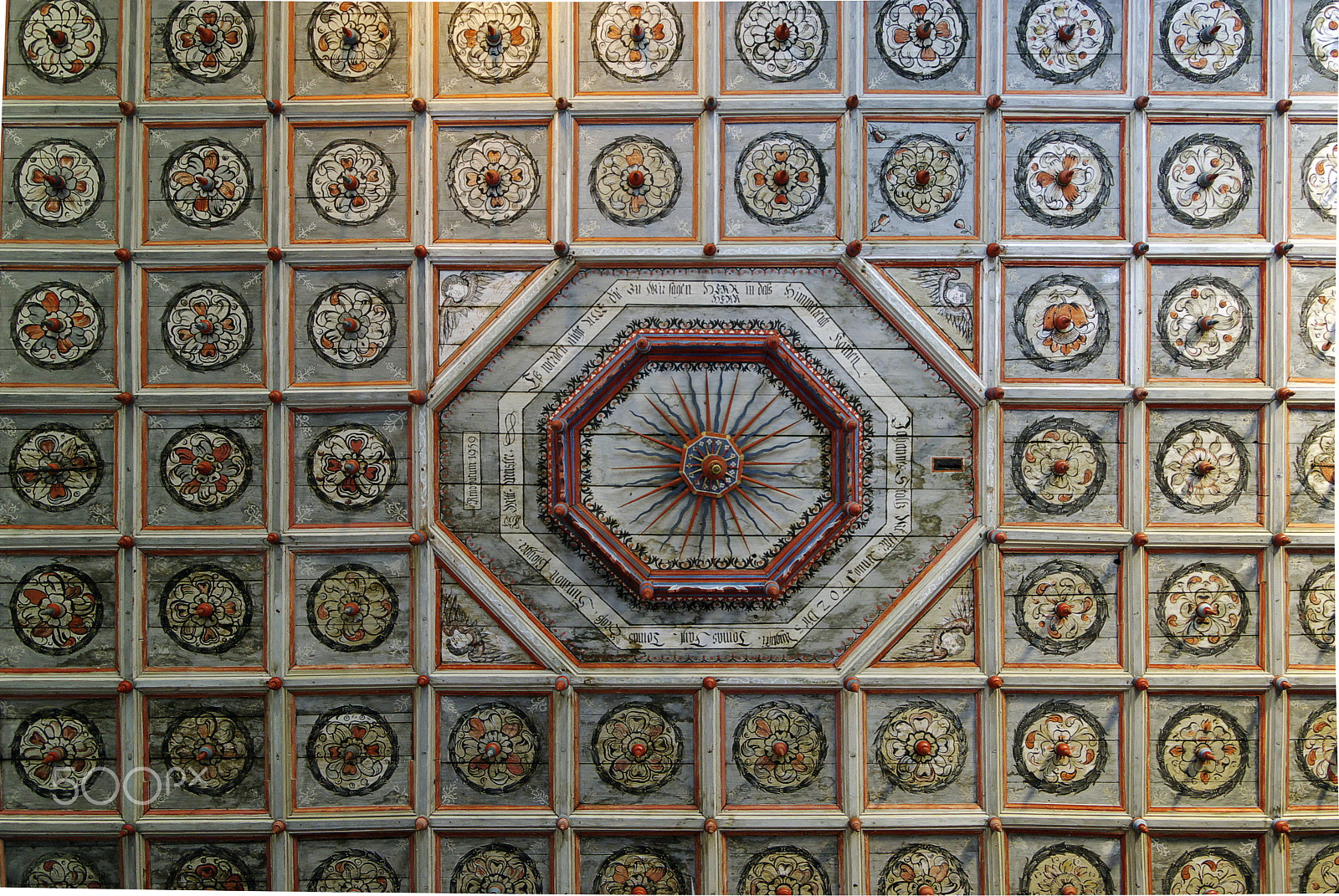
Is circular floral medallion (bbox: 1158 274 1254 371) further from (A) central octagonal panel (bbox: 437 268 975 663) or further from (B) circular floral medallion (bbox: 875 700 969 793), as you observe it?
(B) circular floral medallion (bbox: 875 700 969 793)

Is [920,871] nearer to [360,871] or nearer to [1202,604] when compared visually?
[1202,604]

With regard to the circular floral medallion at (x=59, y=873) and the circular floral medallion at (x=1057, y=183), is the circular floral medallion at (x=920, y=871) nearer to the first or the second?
the circular floral medallion at (x=1057, y=183)

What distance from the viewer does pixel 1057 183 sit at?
23.6ft

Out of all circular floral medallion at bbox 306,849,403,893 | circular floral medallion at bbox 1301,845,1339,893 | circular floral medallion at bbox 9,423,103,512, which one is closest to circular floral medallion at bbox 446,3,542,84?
circular floral medallion at bbox 9,423,103,512

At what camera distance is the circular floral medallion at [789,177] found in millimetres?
7211

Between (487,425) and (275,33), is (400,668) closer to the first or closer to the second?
(487,425)

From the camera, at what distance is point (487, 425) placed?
23.8ft

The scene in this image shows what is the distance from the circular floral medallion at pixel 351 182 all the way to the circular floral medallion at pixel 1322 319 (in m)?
8.75

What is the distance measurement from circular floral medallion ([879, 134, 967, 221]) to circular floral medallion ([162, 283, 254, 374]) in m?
6.28

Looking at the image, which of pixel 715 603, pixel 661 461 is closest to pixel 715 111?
pixel 661 461

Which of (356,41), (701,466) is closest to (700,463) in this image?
(701,466)

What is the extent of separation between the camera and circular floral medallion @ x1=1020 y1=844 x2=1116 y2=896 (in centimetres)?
724

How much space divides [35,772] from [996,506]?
9397 mm

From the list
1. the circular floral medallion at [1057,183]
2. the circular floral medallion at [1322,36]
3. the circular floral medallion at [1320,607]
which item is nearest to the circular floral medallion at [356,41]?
the circular floral medallion at [1057,183]
